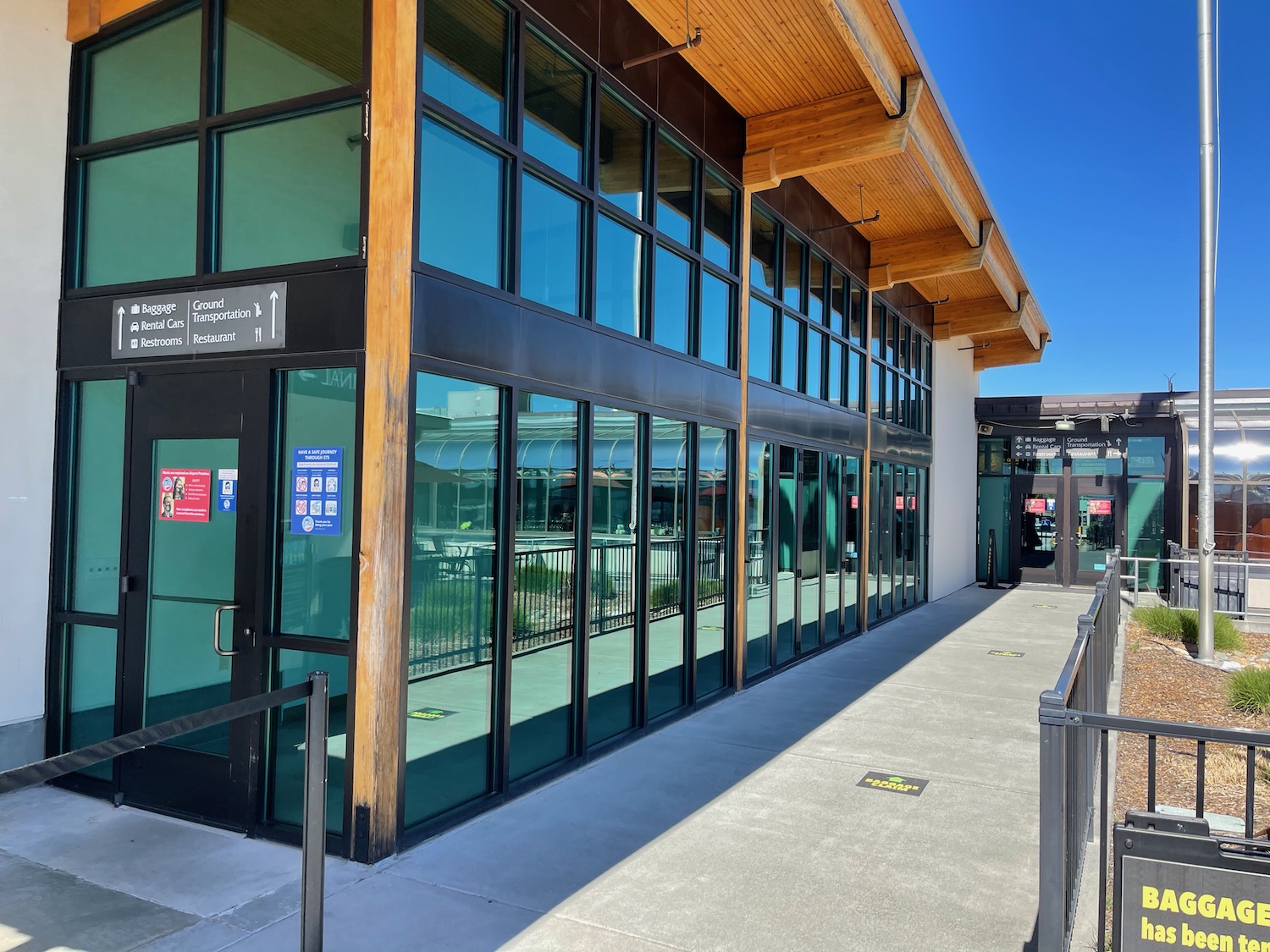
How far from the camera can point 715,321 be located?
28.0 feet

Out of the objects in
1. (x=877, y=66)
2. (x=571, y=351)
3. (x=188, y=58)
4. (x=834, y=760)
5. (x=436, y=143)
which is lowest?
(x=834, y=760)

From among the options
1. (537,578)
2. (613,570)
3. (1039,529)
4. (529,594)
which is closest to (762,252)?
(613,570)

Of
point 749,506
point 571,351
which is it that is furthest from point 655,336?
point 749,506

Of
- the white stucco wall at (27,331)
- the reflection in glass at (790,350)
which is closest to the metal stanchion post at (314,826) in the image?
the white stucco wall at (27,331)

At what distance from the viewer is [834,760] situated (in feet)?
21.1

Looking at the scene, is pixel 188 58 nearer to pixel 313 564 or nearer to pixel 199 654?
pixel 313 564

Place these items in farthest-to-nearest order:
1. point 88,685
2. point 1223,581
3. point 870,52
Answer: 1. point 1223,581
2. point 870,52
3. point 88,685

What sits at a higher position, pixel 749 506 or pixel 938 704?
pixel 749 506

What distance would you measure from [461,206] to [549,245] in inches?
37.3

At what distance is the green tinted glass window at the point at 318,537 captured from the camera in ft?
15.4

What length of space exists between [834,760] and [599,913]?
293 cm

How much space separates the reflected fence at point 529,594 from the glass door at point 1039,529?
1552cm

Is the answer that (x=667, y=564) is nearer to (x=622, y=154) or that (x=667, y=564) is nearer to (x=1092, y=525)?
(x=622, y=154)

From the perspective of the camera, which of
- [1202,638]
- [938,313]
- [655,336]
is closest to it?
[655,336]
